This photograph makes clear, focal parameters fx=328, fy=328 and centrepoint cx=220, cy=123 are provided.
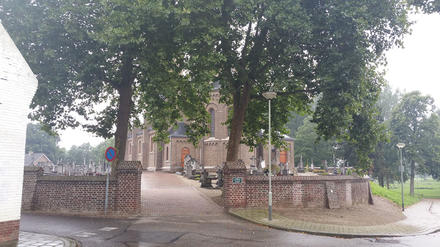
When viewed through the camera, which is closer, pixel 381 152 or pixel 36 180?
pixel 36 180

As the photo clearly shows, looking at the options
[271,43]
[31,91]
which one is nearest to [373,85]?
[271,43]

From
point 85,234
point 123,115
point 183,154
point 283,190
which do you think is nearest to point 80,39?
point 123,115

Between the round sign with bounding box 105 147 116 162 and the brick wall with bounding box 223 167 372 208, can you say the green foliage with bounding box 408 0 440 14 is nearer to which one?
the brick wall with bounding box 223 167 372 208

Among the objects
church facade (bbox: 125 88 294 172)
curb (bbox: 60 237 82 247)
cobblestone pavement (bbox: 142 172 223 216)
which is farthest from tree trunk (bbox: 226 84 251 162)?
church facade (bbox: 125 88 294 172)

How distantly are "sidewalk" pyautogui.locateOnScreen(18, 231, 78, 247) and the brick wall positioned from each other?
26.1ft

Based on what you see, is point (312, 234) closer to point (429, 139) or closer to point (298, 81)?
point (298, 81)

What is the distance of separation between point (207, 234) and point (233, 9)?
9814mm

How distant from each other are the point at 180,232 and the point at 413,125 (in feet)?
147

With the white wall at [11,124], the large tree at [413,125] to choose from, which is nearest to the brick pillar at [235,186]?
the white wall at [11,124]

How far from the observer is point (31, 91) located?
886cm

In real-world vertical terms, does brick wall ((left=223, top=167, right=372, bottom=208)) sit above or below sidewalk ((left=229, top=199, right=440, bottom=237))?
above

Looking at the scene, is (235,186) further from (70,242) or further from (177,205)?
(70,242)

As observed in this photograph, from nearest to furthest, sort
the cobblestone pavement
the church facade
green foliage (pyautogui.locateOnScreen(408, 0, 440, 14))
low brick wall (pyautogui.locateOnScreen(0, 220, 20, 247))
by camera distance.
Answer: low brick wall (pyautogui.locateOnScreen(0, 220, 20, 247)), green foliage (pyautogui.locateOnScreen(408, 0, 440, 14)), the cobblestone pavement, the church facade

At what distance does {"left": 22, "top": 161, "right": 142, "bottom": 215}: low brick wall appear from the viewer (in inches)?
547
